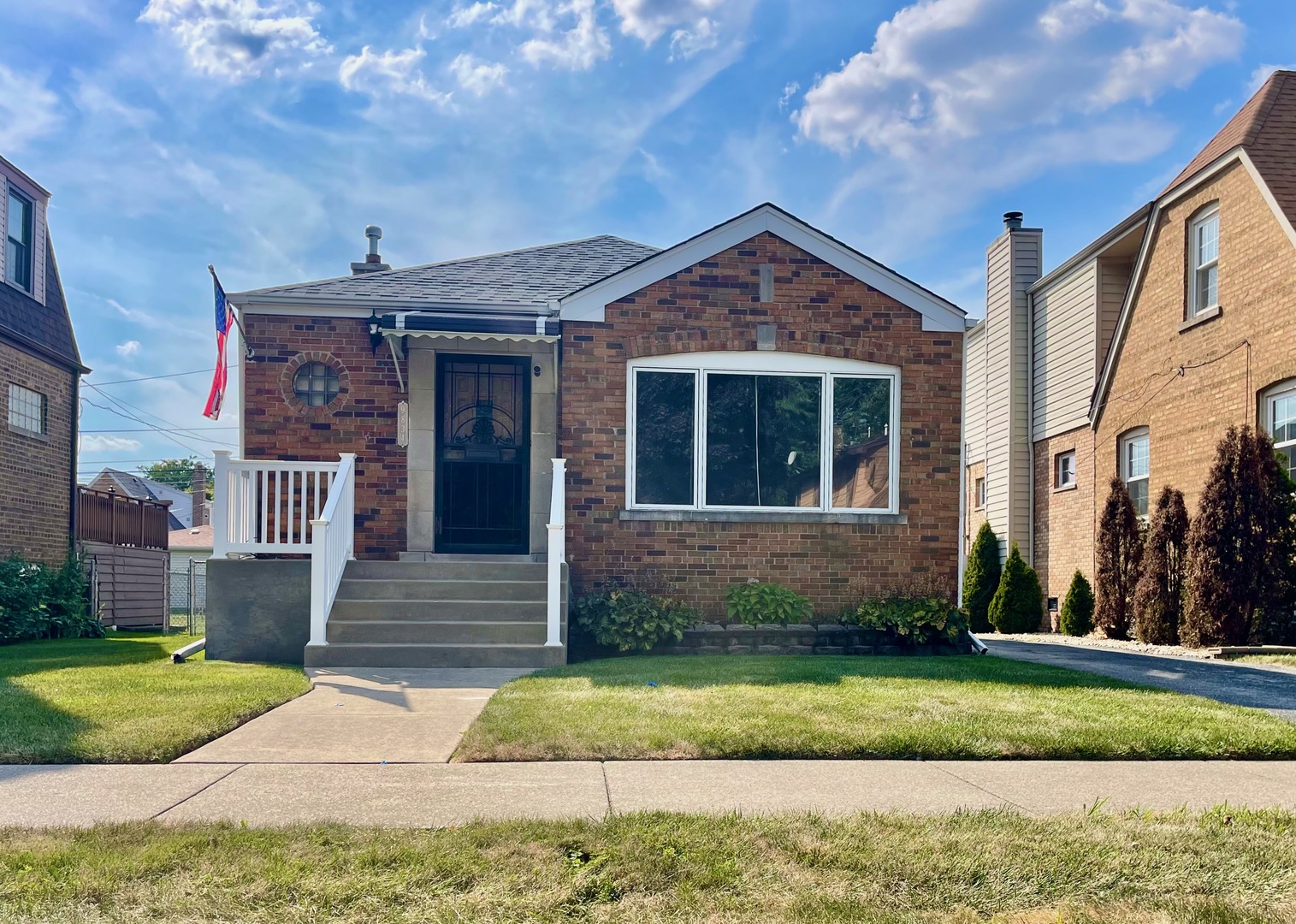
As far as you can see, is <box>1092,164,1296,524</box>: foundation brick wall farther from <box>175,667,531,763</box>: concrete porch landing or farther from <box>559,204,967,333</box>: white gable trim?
<box>175,667,531,763</box>: concrete porch landing

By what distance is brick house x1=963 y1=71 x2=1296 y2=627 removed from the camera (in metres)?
11.5

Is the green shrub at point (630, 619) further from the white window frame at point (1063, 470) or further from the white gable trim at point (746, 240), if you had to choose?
the white window frame at point (1063, 470)

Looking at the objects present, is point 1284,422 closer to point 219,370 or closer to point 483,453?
point 483,453

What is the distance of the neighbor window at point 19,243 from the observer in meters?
15.1

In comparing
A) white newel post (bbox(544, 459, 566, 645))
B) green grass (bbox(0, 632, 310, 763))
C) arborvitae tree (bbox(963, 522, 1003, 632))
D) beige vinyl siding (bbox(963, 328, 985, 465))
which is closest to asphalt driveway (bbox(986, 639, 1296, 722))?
white newel post (bbox(544, 459, 566, 645))

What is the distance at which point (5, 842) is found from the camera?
314 centimetres

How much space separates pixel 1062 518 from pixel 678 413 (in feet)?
30.5

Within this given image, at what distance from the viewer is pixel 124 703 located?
579 centimetres

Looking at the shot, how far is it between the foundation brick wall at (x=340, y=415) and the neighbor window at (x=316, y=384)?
8 centimetres

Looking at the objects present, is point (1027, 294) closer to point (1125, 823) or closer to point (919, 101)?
point (919, 101)

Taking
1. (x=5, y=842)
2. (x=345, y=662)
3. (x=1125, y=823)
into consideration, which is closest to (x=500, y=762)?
(x=5, y=842)

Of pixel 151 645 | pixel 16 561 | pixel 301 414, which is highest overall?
pixel 301 414

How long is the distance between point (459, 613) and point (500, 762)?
4.16m

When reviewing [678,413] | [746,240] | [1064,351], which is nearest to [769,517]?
[678,413]
